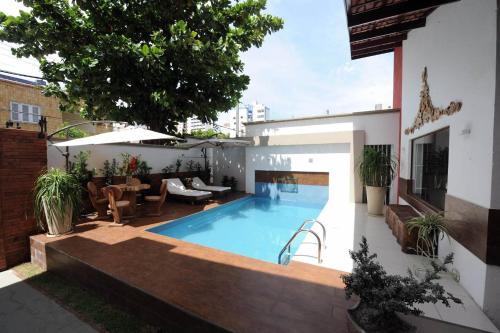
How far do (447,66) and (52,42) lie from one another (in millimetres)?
11016

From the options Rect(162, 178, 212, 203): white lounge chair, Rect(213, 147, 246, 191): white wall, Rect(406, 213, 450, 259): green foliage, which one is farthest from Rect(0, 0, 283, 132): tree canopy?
Rect(406, 213, 450, 259): green foliage

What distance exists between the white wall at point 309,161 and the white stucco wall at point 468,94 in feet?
17.6

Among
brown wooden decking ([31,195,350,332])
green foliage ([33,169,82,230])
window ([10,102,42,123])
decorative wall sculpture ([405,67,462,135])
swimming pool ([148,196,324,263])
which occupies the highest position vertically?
window ([10,102,42,123])

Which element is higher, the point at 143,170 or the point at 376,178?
the point at 143,170

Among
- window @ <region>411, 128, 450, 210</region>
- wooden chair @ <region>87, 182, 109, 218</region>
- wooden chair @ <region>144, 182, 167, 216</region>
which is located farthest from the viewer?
wooden chair @ <region>144, 182, 167, 216</region>

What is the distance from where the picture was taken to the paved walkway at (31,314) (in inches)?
104

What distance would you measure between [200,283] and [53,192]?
3.76 metres

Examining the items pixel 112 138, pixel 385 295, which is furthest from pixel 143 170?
pixel 385 295

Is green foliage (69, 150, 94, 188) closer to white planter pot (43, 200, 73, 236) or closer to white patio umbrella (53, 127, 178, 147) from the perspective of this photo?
white patio umbrella (53, 127, 178, 147)

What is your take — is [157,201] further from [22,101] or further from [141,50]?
[22,101]

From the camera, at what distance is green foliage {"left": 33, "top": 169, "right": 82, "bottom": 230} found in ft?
14.3

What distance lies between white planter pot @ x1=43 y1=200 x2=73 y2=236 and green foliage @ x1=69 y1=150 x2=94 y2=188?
5.48 feet

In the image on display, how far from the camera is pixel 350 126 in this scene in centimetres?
927

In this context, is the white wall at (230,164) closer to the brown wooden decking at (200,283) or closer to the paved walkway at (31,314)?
the brown wooden decking at (200,283)
